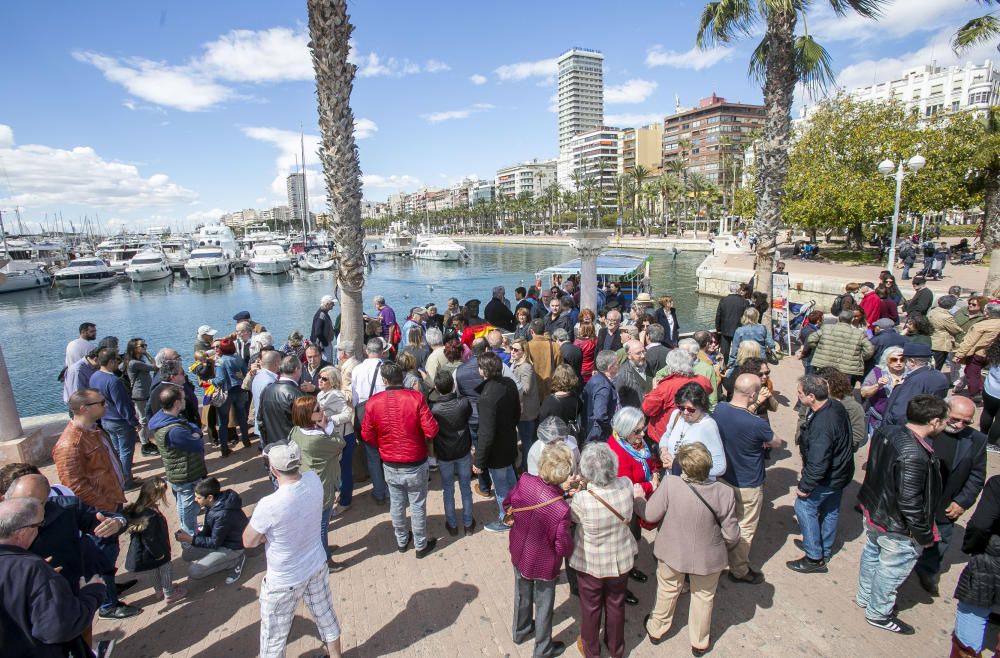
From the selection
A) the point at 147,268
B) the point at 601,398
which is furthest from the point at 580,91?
the point at 601,398

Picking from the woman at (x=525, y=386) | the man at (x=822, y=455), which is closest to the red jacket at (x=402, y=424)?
the woman at (x=525, y=386)

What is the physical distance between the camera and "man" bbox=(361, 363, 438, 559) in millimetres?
4137

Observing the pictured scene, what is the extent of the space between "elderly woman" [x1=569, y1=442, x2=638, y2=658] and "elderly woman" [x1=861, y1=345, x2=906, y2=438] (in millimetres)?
3960

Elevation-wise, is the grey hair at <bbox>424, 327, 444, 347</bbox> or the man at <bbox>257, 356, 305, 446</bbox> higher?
the grey hair at <bbox>424, 327, 444, 347</bbox>

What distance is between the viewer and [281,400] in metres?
4.67

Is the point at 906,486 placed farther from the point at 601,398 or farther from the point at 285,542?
the point at 285,542

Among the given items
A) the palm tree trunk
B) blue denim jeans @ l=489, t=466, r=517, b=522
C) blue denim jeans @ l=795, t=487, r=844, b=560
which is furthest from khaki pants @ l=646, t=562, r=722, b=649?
the palm tree trunk

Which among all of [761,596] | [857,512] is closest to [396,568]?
[761,596]

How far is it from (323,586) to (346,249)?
521 cm

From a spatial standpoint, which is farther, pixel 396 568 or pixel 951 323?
pixel 951 323

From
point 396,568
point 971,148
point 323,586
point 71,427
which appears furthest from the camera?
point 971,148

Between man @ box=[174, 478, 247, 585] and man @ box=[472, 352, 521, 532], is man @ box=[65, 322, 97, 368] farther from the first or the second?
man @ box=[472, 352, 521, 532]

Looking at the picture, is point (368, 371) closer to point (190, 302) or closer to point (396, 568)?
point (396, 568)

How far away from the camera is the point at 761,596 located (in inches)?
148
